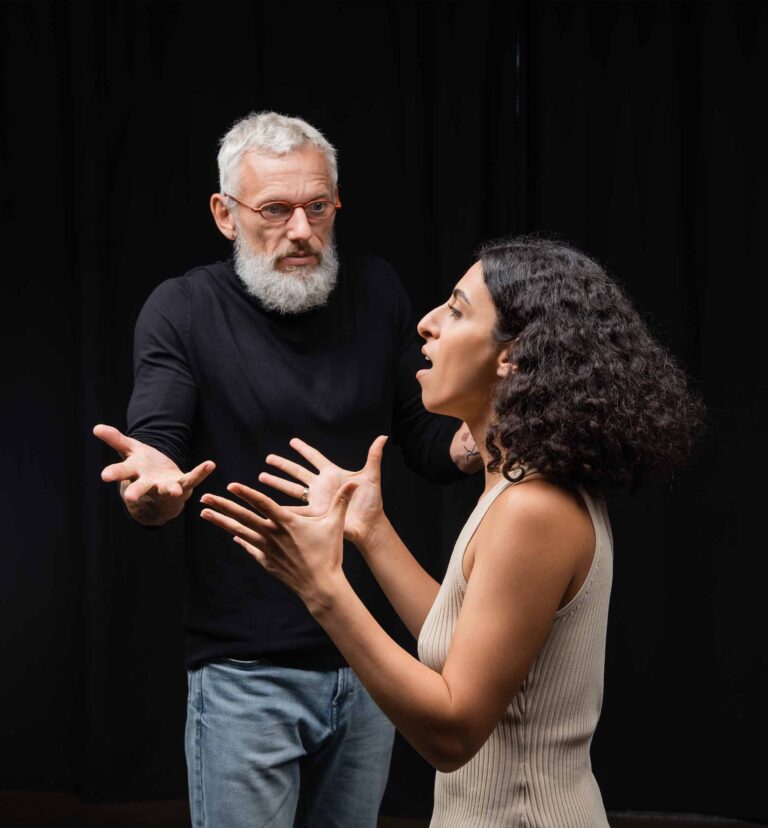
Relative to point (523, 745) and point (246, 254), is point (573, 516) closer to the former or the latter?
point (523, 745)

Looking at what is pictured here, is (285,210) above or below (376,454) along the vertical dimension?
above

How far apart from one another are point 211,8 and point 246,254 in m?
1.71

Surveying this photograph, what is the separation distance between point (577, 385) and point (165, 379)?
849 mm

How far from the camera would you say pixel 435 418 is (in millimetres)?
2340

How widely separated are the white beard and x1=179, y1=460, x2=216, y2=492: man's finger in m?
0.55

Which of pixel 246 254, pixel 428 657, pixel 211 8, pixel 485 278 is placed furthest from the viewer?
pixel 211 8

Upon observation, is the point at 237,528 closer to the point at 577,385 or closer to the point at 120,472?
the point at 120,472

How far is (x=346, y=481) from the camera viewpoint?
6.17ft

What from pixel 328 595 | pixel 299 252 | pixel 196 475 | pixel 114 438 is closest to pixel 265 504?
pixel 328 595

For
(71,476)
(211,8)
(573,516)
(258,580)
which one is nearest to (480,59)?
(211,8)

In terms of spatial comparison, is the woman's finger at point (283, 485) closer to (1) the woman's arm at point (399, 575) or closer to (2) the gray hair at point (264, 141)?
(1) the woman's arm at point (399, 575)

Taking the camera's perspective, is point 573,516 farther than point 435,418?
No

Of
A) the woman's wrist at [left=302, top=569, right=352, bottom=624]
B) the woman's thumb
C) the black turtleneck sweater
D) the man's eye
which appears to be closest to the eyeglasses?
the man's eye

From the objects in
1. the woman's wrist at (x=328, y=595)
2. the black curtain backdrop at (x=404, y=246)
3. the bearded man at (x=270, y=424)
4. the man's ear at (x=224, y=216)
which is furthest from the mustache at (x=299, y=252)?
the black curtain backdrop at (x=404, y=246)
